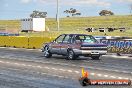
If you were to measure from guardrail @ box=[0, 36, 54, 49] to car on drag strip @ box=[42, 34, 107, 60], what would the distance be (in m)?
11.9

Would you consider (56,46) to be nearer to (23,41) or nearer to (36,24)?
(23,41)

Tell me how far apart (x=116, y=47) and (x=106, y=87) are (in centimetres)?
2034

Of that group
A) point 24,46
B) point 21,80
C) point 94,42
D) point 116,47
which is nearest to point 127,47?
point 116,47

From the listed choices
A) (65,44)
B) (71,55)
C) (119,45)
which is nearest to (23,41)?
(119,45)

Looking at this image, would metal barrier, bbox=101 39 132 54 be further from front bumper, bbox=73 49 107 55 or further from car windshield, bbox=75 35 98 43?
front bumper, bbox=73 49 107 55

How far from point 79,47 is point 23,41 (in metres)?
18.4

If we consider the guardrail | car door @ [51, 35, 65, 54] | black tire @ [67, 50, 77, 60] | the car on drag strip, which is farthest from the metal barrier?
the guardrail

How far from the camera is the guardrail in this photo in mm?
41284

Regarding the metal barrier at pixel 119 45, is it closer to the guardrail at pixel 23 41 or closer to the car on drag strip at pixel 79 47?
the car on drag strip at pixel 79 47

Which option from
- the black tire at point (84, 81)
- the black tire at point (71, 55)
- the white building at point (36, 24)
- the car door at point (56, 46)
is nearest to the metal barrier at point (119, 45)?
the car door at point (56, 46)

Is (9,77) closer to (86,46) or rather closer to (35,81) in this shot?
(35,81)

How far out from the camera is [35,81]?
50.0 feet

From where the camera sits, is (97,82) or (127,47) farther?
(127,47)

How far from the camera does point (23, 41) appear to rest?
43.8 m
